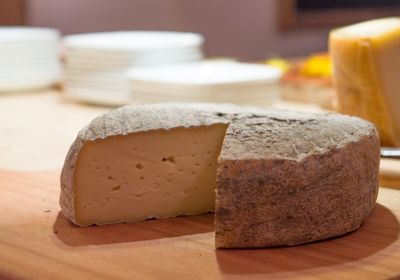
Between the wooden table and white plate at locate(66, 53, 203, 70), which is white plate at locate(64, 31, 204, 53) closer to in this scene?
white plate at locate(66, 53, 203, 70)

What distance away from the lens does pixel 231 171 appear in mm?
1500

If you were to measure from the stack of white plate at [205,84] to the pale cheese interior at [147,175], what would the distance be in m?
0.77

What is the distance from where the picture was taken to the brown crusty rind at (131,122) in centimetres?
169

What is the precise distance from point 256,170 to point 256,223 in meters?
0.11

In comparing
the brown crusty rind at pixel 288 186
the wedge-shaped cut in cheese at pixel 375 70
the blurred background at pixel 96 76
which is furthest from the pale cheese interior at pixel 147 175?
the wedge-shaped cut in cheese at pixel 375 70

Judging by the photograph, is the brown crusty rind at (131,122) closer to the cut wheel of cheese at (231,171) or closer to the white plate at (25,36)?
the cut wheel of cheese at (231,171)

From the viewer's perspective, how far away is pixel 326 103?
2891mm

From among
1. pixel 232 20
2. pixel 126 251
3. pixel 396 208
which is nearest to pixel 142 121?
pixel 126 251

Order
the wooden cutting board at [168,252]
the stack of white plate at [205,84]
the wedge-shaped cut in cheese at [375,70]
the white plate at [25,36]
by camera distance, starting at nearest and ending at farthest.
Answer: the wooden cutting board at [168,252] → the wedge-shaped cut in cheese at [375,70] → the stack of white plate at [205,84] → the white plate at [25,36]

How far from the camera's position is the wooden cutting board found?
1.39 m

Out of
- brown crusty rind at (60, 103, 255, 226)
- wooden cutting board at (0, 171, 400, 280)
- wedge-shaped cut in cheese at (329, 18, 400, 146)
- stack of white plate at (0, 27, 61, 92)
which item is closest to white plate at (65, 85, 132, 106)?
stack of white plate at (0, 27, 61, 92)

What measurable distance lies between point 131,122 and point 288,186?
16.8 inches

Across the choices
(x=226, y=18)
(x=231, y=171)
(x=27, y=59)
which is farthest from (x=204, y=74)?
(x=226, y=18)

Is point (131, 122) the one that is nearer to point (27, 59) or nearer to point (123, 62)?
point (123, 62)
